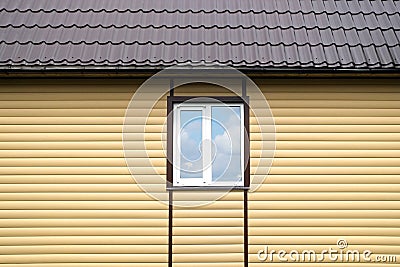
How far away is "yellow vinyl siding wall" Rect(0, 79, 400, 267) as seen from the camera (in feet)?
16.7

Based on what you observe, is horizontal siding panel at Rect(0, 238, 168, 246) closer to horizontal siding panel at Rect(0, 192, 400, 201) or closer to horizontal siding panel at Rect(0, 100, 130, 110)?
horizontal siding panel at Rect(0, 192, 400, 201)

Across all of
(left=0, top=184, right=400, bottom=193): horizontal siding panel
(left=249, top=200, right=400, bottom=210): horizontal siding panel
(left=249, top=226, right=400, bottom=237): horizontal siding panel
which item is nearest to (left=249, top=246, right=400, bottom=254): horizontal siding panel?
(left=249, top=226, right=400, bottom=237): horizontal siding panel

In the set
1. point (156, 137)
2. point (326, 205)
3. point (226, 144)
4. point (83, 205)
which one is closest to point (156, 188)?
point (156, 137)

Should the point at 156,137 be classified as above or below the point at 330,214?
above

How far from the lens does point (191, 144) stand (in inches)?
204

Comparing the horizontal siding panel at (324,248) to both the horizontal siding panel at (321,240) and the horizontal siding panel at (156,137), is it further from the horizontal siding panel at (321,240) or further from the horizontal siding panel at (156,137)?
the horizontal siding panel at (156,137)

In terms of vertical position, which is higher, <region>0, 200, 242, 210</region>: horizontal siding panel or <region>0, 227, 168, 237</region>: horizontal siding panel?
<region>0, 200, 242, 210</region>: horizontal siding panel

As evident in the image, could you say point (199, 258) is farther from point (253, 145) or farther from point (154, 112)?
point (154, 112)

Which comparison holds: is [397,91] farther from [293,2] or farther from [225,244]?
[225,244]

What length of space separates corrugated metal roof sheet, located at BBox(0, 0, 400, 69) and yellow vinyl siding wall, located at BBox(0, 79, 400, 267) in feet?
0.99

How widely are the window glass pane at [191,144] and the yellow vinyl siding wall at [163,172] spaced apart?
24 centimetres

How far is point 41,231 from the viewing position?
5078mm

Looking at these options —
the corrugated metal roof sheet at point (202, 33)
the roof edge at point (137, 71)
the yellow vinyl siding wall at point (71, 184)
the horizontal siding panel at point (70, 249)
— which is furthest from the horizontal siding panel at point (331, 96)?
the horizontal siding panel at point (70, 249)

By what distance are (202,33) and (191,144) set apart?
1371 millimetres
